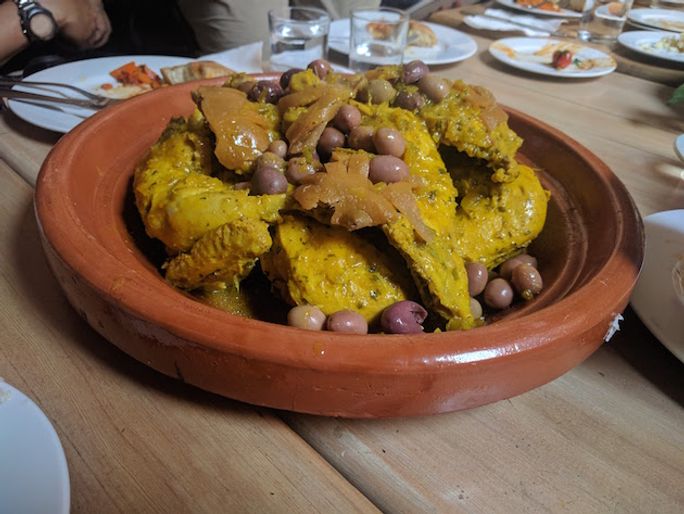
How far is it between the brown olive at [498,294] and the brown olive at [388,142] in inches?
8.8

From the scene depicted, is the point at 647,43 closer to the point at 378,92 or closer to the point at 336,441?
the point at 378,92

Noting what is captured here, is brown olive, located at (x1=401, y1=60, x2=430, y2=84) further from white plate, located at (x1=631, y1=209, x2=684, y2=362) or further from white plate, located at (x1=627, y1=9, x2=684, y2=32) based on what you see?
white plate, located at (x1=627, y1=9, x2=684, y2=32)

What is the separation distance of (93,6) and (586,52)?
1974mm

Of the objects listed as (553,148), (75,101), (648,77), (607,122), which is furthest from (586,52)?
(75,101)

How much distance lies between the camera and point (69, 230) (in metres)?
0.67

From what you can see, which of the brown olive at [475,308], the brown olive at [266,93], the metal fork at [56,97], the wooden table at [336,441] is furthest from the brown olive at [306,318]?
the metal fork at [56,97]

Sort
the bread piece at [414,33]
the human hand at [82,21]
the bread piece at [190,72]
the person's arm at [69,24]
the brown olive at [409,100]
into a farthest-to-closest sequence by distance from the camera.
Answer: the human hand at [82,21]
the person's arm at [69,24]
the bread piece at [414,33]
the bread piece at [190,72]
the brown olive at [409,100]

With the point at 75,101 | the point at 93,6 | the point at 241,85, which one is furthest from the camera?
the point at 93,6

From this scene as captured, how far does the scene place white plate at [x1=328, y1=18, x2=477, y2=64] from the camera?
1923 millimetres

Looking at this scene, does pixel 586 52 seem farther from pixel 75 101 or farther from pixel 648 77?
pixel 75 101

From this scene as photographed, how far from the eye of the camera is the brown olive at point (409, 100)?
35.7 inches

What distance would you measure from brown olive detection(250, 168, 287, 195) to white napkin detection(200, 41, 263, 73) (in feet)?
3.54

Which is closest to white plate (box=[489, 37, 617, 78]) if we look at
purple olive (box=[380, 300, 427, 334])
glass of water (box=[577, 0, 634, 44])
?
glass of water (box=[577, 0, 634, 44])

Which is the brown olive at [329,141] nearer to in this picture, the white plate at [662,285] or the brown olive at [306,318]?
the brown olive at [306,318]
